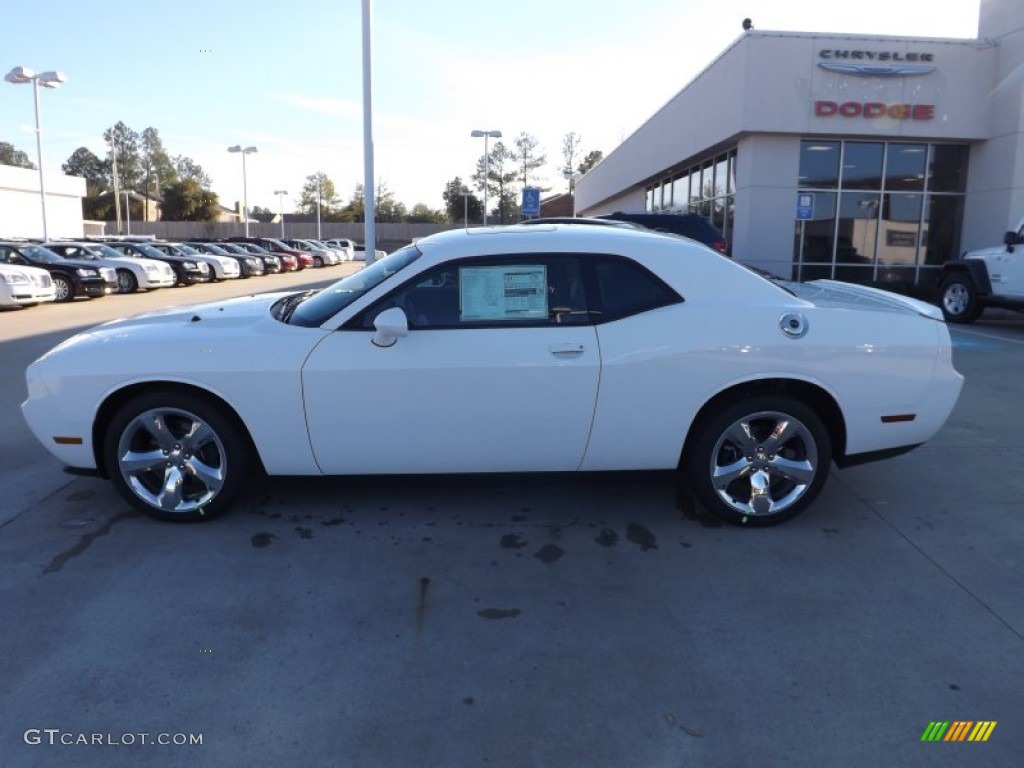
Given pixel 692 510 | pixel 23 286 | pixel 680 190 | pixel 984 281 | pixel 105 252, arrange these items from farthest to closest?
pixel 680 190, pixel 105 252, pixel 23 286, pixel 984 281, pixel 692 510

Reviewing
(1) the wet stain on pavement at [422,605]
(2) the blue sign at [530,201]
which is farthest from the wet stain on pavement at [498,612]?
(2) the blue sign at [530,201]

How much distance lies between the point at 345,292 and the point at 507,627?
84.1 inches

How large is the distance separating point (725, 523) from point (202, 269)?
82.6ft

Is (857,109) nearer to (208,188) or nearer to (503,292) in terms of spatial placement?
(503,292)

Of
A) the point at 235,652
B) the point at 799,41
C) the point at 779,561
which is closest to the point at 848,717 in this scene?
the point at 779,561

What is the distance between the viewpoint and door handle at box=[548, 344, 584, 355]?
A: 161 inches

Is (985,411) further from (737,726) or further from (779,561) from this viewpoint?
(737,726)

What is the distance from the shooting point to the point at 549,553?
4.02m

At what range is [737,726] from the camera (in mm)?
2648

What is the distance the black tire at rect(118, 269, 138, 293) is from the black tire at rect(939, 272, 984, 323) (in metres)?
20.2

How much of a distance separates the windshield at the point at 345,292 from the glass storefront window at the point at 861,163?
1816 cm

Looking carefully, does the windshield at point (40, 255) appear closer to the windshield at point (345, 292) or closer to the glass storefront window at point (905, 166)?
the windshield at point (345, 292)

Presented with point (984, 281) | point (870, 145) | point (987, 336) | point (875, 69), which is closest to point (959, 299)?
point (984, 281)

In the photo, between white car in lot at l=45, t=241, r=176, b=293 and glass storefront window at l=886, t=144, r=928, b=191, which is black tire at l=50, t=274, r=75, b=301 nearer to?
white car in lot at l=45, t=241, r=176, b=293
